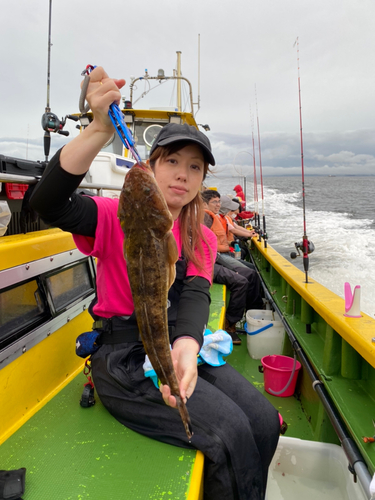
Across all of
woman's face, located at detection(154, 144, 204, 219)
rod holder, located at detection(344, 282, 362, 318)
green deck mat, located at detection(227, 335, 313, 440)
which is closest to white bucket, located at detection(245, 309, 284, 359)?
green deck mat, located at detection(227, 335, 313, 440)

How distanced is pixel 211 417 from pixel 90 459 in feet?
2.45

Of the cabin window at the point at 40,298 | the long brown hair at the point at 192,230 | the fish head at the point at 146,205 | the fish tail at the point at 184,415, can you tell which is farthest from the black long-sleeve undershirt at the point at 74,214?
the cabin window at the point at 40,298

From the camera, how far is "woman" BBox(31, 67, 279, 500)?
5.09 feet

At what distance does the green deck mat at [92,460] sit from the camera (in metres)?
1.77

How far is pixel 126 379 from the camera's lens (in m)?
2.17

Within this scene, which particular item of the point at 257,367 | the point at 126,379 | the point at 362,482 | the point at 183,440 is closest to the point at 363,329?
the point at 362,482

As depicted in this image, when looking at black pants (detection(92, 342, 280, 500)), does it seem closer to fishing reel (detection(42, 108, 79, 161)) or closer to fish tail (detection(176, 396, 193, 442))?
fish tail (detection(176, 396, 193, 442))

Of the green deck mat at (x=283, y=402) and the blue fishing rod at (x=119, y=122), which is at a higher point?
the blue fishing rod at (x=119, y=122)

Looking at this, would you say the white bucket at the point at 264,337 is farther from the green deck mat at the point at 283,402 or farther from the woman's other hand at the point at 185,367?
the woman's other hand at the point at 185,367

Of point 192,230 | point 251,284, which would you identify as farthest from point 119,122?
point 251,284

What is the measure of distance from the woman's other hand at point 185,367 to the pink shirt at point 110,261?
48 cm

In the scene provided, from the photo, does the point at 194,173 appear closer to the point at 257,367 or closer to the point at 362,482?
the point at 362,482

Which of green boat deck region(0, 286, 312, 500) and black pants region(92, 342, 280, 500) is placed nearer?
green boat deck region(0, 286, 312, 500)

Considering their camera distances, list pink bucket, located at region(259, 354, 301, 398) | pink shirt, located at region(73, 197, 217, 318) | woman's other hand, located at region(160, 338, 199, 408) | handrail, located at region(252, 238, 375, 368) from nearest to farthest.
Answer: woman's other hand, located at region(160, 338, 199, 408) < pink shirt, located at region(73, 197, 217, 318) < handrail, located at region(252, 238, 375, 368) < pink bucket, located at region(259, 354, 301, 398)
